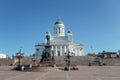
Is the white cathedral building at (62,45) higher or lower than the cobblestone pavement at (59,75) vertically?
higher

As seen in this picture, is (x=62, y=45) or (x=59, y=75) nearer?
(x=59, y=75)

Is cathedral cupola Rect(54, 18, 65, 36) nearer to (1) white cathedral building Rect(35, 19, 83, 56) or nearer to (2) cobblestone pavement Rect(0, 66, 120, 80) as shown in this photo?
(1) white cathedral building Rect(35, 19, 83, 56)

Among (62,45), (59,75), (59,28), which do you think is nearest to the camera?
(59,75)

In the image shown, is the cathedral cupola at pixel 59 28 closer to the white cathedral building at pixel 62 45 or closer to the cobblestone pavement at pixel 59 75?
the white cathedral building at pixel 62 45

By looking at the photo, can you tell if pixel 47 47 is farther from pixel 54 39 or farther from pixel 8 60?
pixel 54 39

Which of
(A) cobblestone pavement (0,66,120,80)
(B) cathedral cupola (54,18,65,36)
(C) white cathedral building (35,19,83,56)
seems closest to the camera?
(A) cobblestone pavement (0,66,120,80)

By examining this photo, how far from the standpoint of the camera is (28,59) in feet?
260

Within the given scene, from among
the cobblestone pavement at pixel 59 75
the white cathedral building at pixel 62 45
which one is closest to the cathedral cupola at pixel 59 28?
the white cathedral building at pixel 62 45

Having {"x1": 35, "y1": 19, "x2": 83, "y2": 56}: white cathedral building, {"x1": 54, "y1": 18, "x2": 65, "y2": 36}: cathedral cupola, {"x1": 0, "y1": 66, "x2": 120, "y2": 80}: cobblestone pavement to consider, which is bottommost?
{"x1": 0, "y1": 66, "x2": 120, "y2": 80}: cobblestone pavement

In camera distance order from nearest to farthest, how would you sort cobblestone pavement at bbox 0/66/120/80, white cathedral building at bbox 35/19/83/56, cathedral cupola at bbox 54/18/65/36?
1. cobblestone pavement at bbox 0/66/120/80
2. white cathedral building at bbox 35/19/83/56
3. cathedral cupola at bbox 54/18/65/36

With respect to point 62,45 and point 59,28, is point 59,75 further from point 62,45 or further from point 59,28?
point 59,28

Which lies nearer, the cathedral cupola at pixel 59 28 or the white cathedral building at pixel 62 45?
the white cathedral building at pixel 62 45

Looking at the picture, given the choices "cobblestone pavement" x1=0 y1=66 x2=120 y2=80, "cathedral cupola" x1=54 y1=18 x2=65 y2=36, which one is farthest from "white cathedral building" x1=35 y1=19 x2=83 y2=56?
"cobblestone pavement" x1=0 y1=66 x2=120 y2=80

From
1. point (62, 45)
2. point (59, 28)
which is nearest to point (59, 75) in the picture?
point (62, 45)
